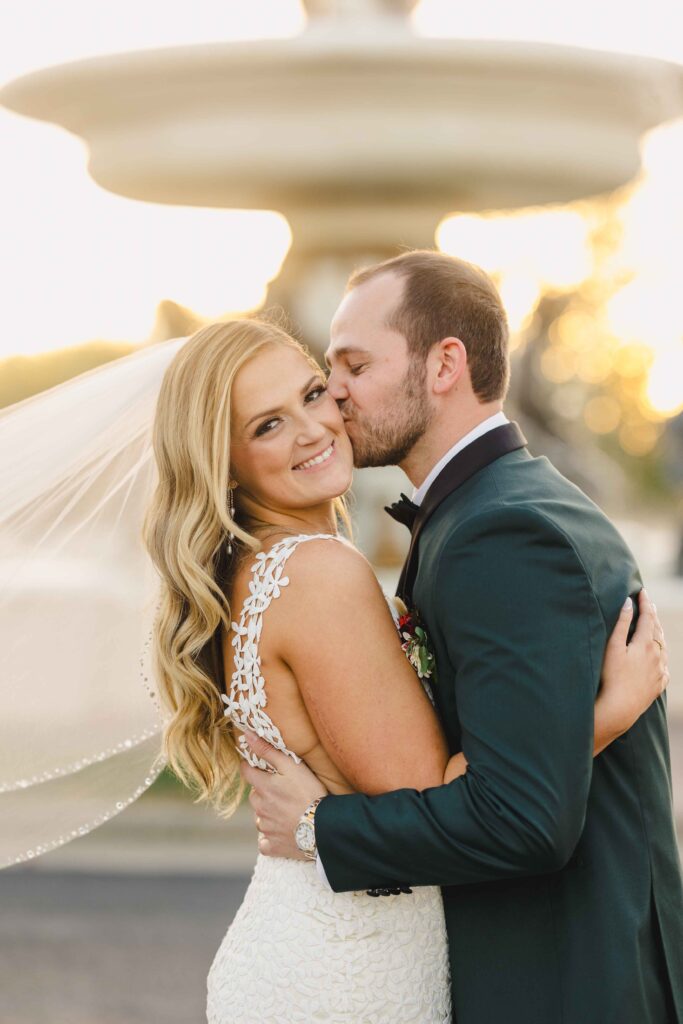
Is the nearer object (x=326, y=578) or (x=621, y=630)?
(x=621, y=630)

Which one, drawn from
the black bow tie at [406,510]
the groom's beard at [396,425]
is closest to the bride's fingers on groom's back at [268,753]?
the black bow tie at [406,510]

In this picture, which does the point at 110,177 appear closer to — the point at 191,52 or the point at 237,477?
the point at 191,52

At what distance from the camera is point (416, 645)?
9.11 ft

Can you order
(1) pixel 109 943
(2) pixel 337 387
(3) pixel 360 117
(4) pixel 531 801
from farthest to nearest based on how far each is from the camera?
1. (3) pixel 360 117
2. (1) pixel 109 943
3. (2) pixel 337 387
4. (4) pixel 531 801

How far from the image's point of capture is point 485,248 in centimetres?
2278

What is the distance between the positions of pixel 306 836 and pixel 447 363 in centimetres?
108

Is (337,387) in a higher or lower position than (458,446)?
higher

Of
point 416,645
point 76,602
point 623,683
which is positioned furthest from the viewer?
point 76,602

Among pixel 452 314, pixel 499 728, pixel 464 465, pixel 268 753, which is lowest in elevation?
pixel 268 753

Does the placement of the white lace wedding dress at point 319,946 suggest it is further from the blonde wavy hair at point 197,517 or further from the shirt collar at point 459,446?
the shirt collar at point 459,446

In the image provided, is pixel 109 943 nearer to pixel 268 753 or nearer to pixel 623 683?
pixel 268 753

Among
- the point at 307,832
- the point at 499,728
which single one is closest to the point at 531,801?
the point at 499,728

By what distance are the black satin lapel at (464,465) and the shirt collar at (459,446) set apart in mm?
29

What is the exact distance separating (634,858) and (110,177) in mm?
7123
